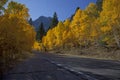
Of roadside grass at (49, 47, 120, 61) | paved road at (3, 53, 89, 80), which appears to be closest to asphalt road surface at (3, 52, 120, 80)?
paved road at (3, 53, 89, 80)

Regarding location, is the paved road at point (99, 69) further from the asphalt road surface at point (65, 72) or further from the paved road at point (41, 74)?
the paved road at point (41, 74)

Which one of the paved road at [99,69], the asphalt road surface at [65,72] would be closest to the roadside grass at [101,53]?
the paved road at [99,69]

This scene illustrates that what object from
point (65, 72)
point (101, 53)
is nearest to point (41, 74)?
point (65, 72)

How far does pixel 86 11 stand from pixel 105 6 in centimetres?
2169

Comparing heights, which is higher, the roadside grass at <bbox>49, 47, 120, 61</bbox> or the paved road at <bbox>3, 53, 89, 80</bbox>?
the roadside grass at <bbox>49, 47, 120, 61</bbox>

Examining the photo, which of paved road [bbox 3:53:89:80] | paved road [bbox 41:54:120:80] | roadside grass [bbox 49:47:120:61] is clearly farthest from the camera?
roadside grass [bbox 49:47:120:61]

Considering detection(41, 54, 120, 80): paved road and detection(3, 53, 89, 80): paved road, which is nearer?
detection(3, 53, 89, 80): paved road

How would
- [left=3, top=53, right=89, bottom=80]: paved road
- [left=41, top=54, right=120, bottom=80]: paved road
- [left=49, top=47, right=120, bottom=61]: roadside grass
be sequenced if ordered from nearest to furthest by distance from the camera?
[left=3, top=53, right=89, bottom=80]: paved road < [left=41, top=54, right=120, bottom=80]: paved road < [left=49, top=47, right=120, bottom=61]: roadside grass

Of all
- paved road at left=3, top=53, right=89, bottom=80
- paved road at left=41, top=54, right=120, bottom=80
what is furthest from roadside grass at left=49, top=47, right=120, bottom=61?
paved road at left=3, top=53, right=89, bottom=80

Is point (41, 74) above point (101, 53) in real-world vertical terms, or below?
below

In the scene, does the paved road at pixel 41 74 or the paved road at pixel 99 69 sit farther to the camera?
the paved road at pixel 99 69

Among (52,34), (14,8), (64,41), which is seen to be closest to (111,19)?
(14,8)

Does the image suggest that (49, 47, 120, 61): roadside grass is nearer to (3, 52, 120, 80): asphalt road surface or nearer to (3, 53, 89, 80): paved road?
(3, 52, 120, 80): asphalt road surface

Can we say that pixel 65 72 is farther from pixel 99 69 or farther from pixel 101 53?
pixel 101 53
